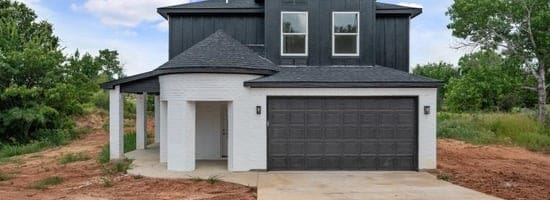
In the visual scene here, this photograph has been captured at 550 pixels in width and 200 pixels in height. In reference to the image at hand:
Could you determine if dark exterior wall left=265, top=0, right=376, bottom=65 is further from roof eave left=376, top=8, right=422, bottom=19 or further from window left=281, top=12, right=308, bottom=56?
roof eave left=376, top=8, right=422, bottom=19

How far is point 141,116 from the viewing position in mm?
19297

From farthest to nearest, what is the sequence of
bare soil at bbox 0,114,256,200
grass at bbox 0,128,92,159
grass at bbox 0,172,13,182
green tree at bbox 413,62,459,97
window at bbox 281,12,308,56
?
1. green tree at bbox 413,62,459,97
2. grass at bbox 0,128,92,159
3. window at bbox 281,12,308,56
4. grass at bbox 0,172,13,182
5. bare soil at bbox 0,114,256,200

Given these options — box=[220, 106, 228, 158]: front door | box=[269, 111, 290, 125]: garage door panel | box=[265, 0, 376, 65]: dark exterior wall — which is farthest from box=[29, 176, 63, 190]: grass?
box=[265, 0, 376, 65]: dark exterior wall

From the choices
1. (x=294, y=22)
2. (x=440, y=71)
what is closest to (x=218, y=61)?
(x=294, y=22)

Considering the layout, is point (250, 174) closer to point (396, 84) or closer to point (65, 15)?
point (396, 84)

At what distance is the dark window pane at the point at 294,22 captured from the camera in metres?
15.7

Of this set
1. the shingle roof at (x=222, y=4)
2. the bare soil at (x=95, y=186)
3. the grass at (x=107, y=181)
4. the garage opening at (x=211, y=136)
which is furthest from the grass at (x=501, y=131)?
the grass at (x=107, y=181)

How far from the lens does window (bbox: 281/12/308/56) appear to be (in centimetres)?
1566

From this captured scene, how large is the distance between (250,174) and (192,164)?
1.68 m

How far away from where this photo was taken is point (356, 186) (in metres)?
11.1

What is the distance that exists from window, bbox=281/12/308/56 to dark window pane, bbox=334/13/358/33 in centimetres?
95

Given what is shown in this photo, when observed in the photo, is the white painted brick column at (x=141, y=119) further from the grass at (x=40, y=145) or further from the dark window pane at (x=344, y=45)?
the dark window pane at (x=344, y=45)

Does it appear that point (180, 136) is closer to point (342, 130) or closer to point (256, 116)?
point (256, 116)

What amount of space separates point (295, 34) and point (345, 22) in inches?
62.5
